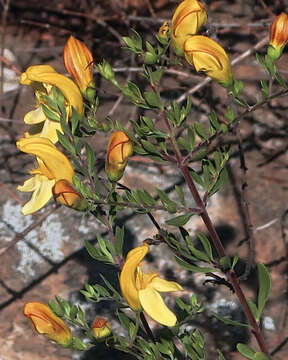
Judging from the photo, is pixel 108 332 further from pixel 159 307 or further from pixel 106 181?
pixel 106 181

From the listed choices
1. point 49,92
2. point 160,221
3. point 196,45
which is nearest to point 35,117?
point 49,92

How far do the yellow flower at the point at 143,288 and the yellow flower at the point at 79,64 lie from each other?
371 millimetres

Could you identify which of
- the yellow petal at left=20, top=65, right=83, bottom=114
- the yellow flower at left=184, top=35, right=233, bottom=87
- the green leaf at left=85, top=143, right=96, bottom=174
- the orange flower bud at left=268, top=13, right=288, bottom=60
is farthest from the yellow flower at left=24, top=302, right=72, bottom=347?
the orange flower bud at left=268, top=13, right=288, bottom=60

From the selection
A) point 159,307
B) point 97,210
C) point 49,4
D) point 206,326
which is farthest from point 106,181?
point 49,4

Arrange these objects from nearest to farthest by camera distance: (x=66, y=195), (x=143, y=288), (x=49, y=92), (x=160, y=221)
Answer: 1. (x=66, y=195)
2. (x=143, y=288)
3. (x=49, y=92)
4. (x=160, y=221)

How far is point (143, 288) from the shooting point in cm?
145

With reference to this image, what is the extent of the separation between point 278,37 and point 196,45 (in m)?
0.20

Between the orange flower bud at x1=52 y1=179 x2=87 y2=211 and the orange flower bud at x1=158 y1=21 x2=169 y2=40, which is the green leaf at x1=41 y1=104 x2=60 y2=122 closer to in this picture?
the orange flower bud at x1=52 y1=179 x2=87 y2=211

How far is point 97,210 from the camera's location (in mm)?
1511

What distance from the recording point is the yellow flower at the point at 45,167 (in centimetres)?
144

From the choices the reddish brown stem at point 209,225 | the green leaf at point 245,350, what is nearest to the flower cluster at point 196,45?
the reddish brown stem at point 209,225

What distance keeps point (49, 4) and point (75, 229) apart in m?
1.49

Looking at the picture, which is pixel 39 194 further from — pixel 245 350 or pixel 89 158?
pixel 245 350

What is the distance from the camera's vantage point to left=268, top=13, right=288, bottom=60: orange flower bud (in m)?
1.50
